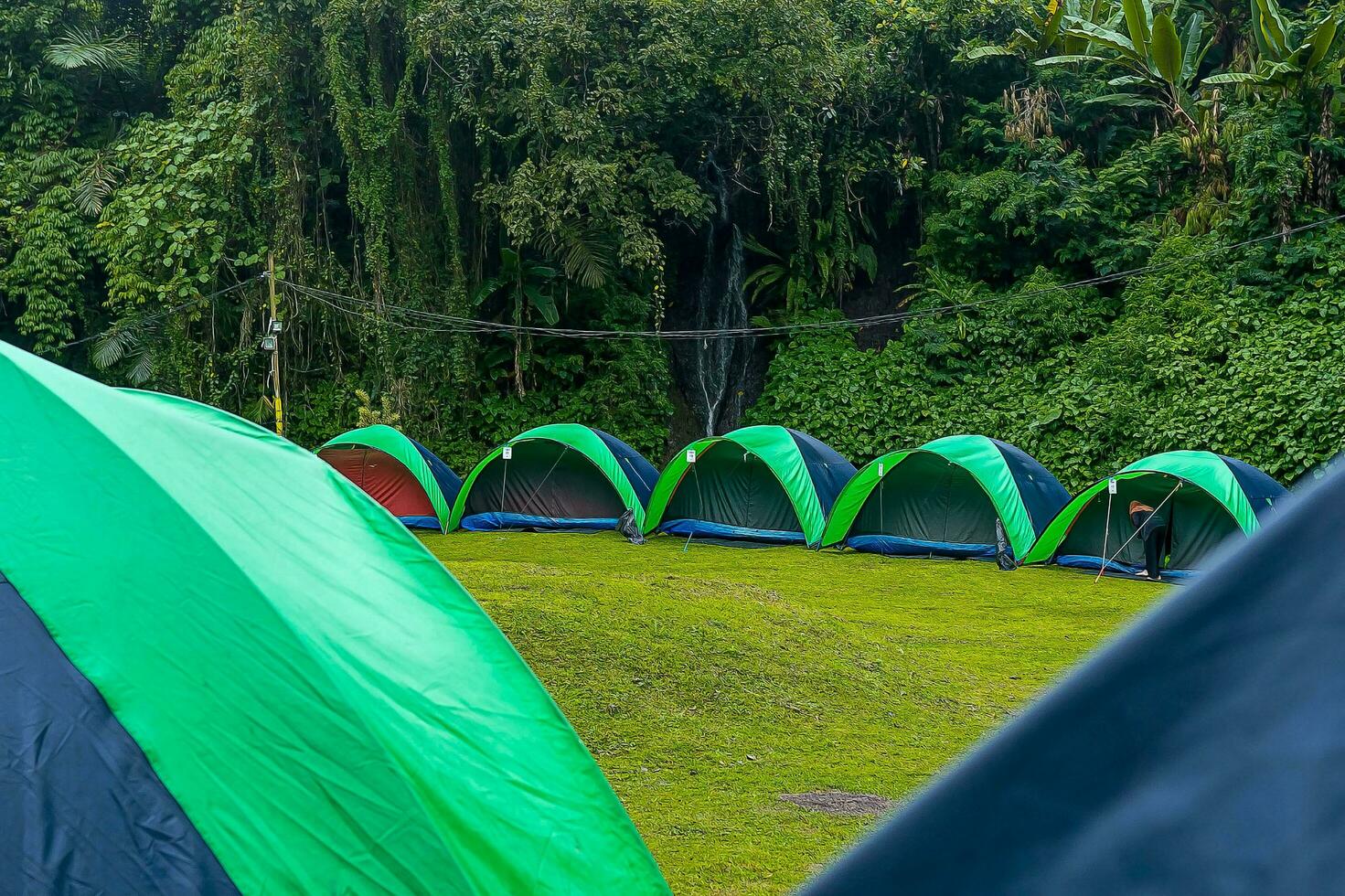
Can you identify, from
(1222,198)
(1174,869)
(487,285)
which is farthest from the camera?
(487,285)

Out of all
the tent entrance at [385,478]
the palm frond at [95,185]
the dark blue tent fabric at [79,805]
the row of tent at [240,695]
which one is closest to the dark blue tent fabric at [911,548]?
the tent entrance at [385,478]

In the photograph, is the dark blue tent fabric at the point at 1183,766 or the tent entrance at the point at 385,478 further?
the tent entrance at the point at 385,478

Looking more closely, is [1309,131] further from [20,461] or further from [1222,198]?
[20,461]

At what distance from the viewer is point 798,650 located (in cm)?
797

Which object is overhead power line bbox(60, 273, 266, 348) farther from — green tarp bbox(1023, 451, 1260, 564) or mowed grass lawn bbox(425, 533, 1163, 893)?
green tarp bbox(1023, 451, 1260, 564)

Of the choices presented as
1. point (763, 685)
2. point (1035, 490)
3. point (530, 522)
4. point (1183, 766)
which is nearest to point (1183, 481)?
point (1035, 490)

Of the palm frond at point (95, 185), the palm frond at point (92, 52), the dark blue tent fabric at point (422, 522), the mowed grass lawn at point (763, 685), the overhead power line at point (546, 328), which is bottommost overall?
the dark blue tent fabric at point (422, 522)

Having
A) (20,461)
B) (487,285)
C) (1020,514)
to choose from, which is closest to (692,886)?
(20,461)

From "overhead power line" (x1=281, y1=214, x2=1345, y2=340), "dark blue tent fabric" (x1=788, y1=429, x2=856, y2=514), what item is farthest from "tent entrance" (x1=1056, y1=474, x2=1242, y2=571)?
"overhead power line" (x1=281, y1=214, x2=1345, y2=340)

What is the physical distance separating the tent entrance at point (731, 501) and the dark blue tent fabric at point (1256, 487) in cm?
543

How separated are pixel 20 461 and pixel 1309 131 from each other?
64.9 ft

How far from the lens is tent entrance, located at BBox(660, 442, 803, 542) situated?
1617 centimetres

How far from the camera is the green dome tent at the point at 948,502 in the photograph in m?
14.3

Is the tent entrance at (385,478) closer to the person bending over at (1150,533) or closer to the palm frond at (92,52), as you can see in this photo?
the person bending over at (1150,533)
